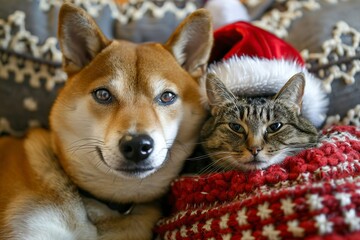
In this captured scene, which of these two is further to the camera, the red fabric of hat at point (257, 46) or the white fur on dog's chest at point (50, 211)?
the red fabric of hat at point (257, 46)

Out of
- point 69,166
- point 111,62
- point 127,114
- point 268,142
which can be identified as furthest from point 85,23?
point 268,142

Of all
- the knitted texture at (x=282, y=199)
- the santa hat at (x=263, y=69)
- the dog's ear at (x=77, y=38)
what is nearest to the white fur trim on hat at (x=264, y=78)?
the santa hat at (x=263, y=69)

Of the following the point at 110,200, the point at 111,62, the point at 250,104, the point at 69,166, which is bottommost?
the point at 110,200

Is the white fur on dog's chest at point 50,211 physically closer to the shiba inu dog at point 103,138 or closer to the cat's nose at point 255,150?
the shiba inu dog at point 103,138

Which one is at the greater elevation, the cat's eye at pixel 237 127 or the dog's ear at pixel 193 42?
the dog's ear at pixel 193 42

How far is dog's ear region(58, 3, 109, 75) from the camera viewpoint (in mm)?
1269

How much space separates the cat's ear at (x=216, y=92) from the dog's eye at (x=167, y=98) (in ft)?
0.37

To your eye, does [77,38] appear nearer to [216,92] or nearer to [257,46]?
[216,92]

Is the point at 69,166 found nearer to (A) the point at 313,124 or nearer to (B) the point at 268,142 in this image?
(B) the point at 268,142

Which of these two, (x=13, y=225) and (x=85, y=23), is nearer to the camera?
(x=13, y=225)

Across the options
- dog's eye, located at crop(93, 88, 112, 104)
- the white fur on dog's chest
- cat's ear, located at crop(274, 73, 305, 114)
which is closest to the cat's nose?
cat's ear, located at crop(274, 73, 305, 114)

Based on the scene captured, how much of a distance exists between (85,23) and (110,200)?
1.89 ft

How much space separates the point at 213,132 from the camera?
1231mm

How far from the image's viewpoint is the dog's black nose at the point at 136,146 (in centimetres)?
106
